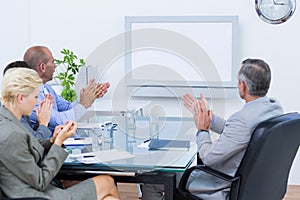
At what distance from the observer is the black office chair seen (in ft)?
8.56

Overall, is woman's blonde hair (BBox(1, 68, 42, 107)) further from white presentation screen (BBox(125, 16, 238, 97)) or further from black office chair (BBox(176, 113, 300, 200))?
white presentation screen (BBox(125, 16, 238, 97))

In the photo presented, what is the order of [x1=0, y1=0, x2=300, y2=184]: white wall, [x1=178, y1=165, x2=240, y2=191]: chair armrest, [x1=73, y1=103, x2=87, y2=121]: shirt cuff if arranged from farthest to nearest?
[x1=0, y1=0, x2=300, y2=184]: white wall → [x1=73, y1=103, x2=87, y2=121]: shirt cuff → [x1=178, y1=165, x2=240, y2=191]: chair armrest

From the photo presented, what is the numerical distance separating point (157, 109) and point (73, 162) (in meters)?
2.26

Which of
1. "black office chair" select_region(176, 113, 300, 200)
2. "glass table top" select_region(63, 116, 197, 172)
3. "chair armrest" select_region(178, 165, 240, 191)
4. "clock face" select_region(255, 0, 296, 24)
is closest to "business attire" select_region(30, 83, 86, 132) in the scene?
"glass table top" select_region(63, 116, 197, 172)

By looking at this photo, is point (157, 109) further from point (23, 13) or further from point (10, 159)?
point (10, 159)

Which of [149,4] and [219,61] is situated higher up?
[149,4]

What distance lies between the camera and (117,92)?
531cm

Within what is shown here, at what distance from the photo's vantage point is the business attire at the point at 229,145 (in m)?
2.73

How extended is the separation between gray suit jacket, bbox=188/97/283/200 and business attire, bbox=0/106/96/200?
78cm

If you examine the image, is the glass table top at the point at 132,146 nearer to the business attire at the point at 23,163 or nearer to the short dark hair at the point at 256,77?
the business attire at the point at 23,163

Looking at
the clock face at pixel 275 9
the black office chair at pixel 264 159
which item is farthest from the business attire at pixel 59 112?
the clock face at pixel 275 9

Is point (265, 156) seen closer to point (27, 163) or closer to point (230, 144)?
point (230, 144)

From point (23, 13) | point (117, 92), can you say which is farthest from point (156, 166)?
point (23, 13)

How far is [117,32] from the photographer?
5.22m
